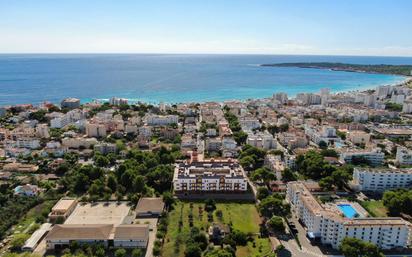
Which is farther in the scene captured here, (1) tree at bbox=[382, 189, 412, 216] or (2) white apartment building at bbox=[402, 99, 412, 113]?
(2) white apartment building at bbox=[402, 99, 412, 113]

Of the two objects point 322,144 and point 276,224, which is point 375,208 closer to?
point 276,224

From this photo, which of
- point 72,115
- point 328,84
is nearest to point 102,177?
point 72,115

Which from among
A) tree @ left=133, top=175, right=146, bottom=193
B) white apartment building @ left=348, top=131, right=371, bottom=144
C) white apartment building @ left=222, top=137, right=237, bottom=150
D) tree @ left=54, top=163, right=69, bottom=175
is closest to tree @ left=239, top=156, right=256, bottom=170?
white apartment building @ left=222, top=137, right=237, bottom=150

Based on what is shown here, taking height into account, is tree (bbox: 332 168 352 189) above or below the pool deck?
above

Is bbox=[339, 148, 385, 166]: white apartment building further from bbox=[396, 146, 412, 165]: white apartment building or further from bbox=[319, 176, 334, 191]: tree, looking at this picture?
bbox=[319, 176, 334, 191]: tree

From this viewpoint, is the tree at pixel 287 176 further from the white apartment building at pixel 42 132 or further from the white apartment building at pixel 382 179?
the white apartment building at pixel 42 132

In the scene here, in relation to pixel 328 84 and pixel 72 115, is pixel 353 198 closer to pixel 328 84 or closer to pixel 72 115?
pixel 72 115
